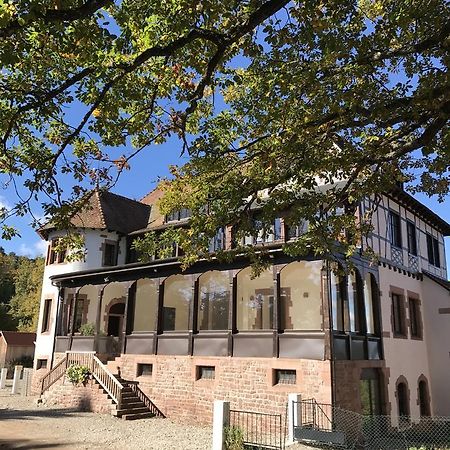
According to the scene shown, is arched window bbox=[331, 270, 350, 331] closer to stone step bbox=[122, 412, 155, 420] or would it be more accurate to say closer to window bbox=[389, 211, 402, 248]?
window bbox=[389, 211, 402, 248]

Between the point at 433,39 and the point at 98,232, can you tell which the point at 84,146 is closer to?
the point at 433,39

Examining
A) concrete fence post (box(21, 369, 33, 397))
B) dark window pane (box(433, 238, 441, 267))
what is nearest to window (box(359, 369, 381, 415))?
dark window pane (box(433, 238, 441, 267))

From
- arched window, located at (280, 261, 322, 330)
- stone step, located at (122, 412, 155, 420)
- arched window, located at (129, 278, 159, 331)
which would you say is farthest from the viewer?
arched window, located at (129, 278, 159, 331)

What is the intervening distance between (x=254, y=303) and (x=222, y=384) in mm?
8402

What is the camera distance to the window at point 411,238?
858 inches

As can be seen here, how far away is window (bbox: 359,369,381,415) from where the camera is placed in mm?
16375

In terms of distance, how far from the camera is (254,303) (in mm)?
25062

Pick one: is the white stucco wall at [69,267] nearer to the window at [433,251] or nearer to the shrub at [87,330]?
the shrub at [87,330]

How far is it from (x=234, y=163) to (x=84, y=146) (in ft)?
11.1

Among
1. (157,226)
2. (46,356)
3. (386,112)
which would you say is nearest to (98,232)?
(157,226)

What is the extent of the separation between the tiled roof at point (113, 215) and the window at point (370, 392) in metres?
15.5

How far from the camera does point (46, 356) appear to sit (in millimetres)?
24750

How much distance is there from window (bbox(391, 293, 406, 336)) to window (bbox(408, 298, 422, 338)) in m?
0.90

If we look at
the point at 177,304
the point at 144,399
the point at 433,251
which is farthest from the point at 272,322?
the point at 433,251
